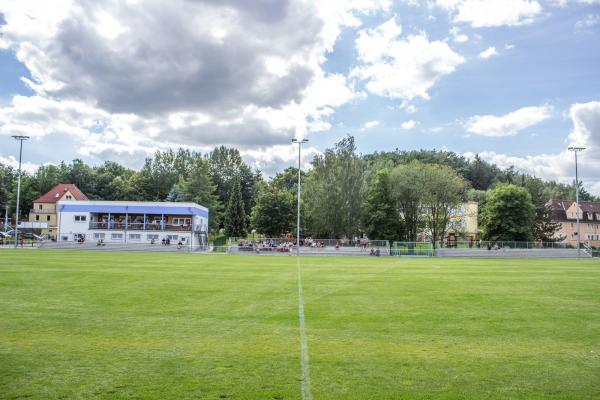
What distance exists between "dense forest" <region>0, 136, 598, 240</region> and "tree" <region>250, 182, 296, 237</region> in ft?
0.57

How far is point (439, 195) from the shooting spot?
71.8 m

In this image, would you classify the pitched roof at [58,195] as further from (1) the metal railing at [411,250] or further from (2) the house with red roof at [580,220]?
(2) the house with red roof at [580,220]

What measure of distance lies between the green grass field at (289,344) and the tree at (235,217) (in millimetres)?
74957

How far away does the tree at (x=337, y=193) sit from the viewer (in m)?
70.2

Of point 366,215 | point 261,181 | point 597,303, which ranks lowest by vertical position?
point 597,303

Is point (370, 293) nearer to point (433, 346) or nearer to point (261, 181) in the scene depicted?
point (433, 346)

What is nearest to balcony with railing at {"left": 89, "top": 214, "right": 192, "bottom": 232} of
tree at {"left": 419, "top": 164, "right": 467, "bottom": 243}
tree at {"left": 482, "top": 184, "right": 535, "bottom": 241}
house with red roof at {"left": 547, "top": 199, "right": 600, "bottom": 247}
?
tree at {"left": 419, "top": 164, "right": 467, "bottom": 243}

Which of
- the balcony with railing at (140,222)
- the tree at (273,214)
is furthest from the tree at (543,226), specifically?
the balcony with railing at (140,222)

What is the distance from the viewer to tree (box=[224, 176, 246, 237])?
90500 mm

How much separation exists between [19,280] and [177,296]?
305 inches

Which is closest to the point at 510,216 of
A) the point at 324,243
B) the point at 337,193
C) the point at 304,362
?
the point at 337,193

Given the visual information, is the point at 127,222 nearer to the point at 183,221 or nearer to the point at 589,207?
the point at 183,221

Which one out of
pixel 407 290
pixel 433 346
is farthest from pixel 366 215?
pixel 433 346

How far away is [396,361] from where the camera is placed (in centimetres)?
734
